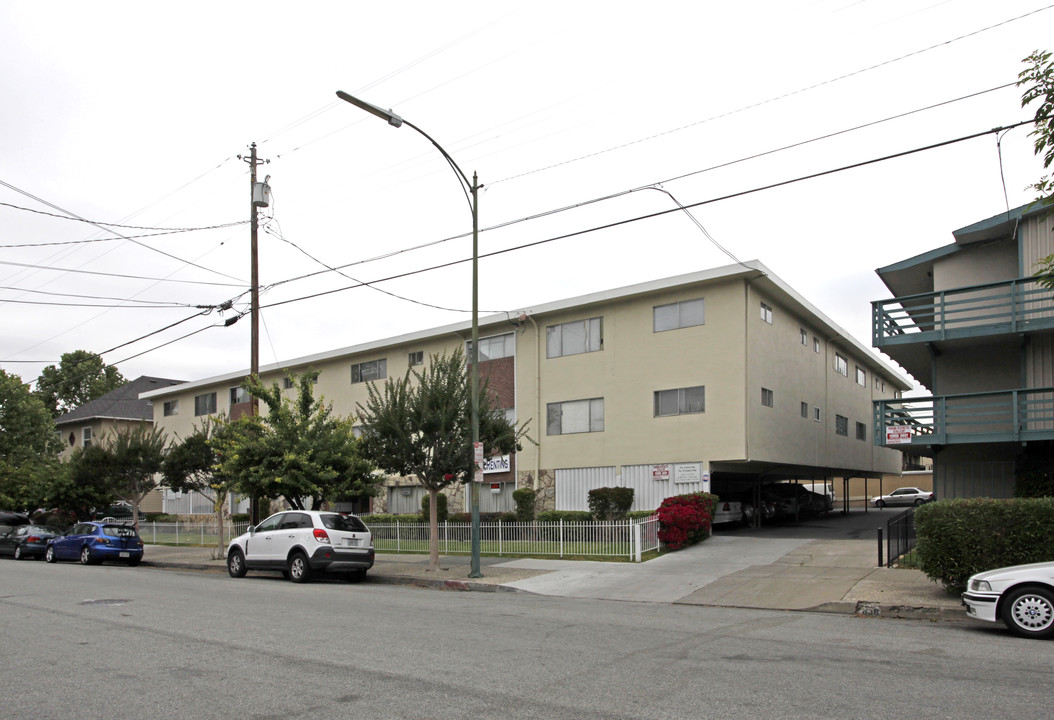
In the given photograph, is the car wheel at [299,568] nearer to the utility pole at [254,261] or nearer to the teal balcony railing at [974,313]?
the utility pole at [254,261]

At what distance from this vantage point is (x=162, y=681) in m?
7.68

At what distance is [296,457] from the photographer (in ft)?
71.1

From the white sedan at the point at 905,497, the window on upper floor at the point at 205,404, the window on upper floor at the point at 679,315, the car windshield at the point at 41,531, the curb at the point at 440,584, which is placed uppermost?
the window on upper floor at the point at 679,315

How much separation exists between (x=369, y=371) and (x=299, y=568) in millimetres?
17749

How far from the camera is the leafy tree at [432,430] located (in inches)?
759

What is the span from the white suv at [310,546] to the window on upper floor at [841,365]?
21.9 metres

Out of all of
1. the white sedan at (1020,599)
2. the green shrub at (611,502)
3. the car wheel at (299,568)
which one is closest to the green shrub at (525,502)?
the green shrub at (611,502)

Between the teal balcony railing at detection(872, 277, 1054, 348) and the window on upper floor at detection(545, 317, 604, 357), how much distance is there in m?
9.89

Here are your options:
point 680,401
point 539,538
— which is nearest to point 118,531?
Answer: point 539,538

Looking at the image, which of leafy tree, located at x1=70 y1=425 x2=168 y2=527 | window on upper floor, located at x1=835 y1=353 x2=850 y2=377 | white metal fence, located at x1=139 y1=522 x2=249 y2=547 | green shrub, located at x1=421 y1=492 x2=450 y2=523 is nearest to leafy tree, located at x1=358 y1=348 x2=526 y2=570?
green shrub, located at x1=421 y1=492 x2=450 y2=523

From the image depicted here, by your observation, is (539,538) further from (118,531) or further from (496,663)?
(496,663)

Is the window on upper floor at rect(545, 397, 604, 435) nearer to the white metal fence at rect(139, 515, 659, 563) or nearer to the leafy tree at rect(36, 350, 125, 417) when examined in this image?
the white metal fence at rect(139, 515, 659, 563)

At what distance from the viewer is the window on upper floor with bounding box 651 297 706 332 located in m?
25.7

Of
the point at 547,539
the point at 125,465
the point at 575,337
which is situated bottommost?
the point at 547,539
